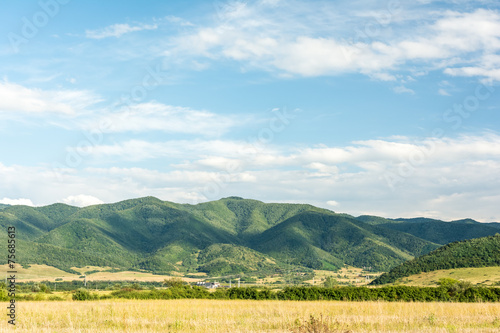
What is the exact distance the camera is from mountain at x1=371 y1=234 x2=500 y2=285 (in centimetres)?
12225

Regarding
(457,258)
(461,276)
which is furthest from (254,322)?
(457,258)

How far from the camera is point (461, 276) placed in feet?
361

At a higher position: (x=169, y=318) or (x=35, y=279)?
(x=169, y=318)

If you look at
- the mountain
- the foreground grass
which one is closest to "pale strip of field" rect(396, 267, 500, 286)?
the mountain

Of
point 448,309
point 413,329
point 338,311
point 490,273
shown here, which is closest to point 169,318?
point 338,311

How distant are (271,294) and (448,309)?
24.9 metres

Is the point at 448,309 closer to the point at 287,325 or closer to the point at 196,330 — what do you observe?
the point at 287,325

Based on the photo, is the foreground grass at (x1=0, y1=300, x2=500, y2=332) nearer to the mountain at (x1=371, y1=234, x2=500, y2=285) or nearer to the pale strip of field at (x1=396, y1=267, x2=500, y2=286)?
the pale strip of field at (x1=396, y1=267, x2=500, y2=286)

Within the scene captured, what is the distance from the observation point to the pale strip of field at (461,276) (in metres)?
102

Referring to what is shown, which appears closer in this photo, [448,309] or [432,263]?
[448,309]

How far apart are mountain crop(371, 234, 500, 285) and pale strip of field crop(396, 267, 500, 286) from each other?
5320 mm

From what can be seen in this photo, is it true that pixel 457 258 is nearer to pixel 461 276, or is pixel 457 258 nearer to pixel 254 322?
pixel 461 276

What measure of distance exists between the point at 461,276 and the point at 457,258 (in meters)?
19.6

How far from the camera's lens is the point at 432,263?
131 m
